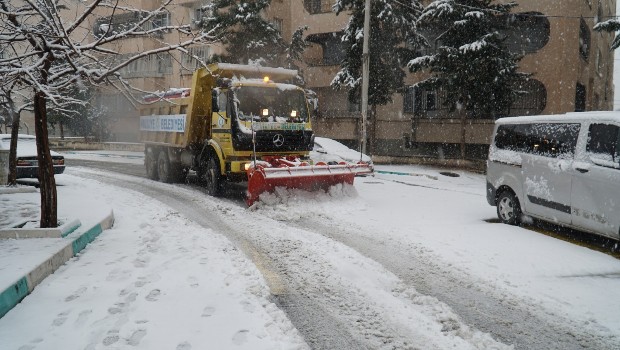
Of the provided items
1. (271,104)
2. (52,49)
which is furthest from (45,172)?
(271,104)

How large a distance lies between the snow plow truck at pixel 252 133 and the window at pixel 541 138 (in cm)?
316

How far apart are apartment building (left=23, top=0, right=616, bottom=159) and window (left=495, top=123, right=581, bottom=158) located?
1256 centimetres

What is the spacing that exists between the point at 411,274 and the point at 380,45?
55.6 feet

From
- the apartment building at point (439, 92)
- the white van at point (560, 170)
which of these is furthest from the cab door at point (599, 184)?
the apartment building at point (439, 92)

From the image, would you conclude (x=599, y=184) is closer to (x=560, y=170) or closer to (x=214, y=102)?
(x=560, y=170)

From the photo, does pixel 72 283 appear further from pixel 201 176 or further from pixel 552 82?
pixel 552 82

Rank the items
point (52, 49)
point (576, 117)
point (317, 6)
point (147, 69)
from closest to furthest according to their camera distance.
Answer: point (52, 49) < point (576, 117) < point (317, 6) < point (147, 69)

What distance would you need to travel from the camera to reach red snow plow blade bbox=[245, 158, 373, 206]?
9.47 metres

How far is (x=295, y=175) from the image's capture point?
9.57 meters

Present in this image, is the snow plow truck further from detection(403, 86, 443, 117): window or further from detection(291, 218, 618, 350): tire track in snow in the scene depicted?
detection(403, 86, 443, 117): window

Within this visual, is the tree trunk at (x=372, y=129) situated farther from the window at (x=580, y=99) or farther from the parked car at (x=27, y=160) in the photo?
the parked car at (x=27, y=160)

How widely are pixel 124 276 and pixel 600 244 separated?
699 centimetres

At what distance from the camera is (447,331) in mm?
3975

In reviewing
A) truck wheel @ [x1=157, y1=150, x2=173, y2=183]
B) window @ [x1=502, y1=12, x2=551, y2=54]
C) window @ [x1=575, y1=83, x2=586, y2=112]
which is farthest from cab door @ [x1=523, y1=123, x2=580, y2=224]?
window @ [x1=575, y1=83, x2=586, y2=112]
